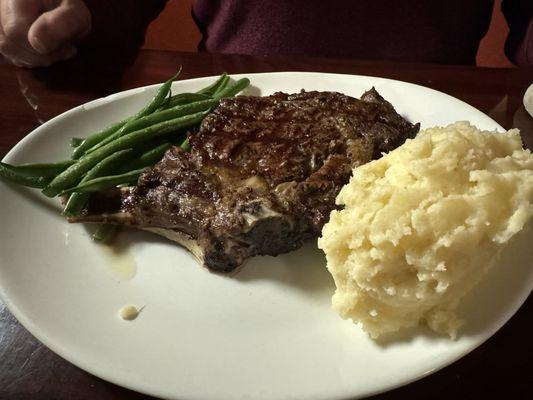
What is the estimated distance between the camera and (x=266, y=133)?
2.13 meters

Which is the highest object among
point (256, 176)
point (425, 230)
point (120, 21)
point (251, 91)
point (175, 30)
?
point (425, 230)

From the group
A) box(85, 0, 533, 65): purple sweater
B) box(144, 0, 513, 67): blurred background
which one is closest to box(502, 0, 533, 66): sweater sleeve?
box(85, 0, 533, 65): purple sweater

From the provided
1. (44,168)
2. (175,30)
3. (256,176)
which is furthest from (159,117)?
(175,30)

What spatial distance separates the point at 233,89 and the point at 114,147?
0.66 metres

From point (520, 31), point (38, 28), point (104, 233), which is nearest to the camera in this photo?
point (104, 233)

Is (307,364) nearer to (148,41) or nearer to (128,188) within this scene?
(128,188)

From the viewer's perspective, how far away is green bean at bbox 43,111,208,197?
222 centimetres

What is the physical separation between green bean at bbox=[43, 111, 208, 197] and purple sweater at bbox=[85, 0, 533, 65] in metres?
1.07

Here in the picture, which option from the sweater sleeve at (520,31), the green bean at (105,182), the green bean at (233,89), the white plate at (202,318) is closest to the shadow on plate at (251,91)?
the green bean at (233,89)

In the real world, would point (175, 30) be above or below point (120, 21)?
below

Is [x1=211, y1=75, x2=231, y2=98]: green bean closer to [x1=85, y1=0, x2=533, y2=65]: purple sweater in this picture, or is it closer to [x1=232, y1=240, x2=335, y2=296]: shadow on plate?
[x1=85, y1=0, x2=533, y2=65]: purple sweater

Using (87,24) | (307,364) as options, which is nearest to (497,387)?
(307,364)

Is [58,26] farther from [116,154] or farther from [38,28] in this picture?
[116,154]

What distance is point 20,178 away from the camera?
222 cm
